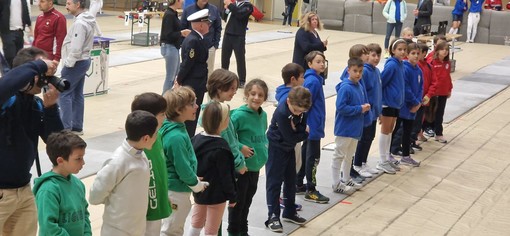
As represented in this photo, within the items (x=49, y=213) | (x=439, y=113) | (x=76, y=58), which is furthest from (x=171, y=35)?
(x=49, y=213)

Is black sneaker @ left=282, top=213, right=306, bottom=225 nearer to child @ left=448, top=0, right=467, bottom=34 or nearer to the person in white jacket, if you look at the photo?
the person in white jacket

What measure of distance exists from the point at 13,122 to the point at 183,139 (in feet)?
4.11

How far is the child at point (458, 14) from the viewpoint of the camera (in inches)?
1105

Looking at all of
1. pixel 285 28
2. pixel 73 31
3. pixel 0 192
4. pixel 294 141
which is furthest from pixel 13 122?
pixel 285 28

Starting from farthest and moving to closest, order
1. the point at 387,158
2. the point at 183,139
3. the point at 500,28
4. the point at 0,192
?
the point at 500,28 < the point at 387,158 < the point at 183,139 < the point at 0,192

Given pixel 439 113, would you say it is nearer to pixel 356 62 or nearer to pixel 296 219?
pixel 356 62

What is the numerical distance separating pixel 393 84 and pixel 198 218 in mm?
4308

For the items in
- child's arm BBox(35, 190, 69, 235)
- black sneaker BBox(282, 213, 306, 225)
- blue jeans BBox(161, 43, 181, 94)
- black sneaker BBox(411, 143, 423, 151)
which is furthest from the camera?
blue jeans BBox(161, 43, 181, 94)

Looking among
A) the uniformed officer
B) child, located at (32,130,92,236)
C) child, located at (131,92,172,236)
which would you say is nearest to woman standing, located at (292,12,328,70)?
the uniformed officer

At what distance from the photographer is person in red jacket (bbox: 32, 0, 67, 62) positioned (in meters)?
11.5

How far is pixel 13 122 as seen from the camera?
5707mm

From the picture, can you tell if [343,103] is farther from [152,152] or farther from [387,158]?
[152,152]

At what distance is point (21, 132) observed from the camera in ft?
18.8

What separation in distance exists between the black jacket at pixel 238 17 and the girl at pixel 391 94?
5.42 metres
